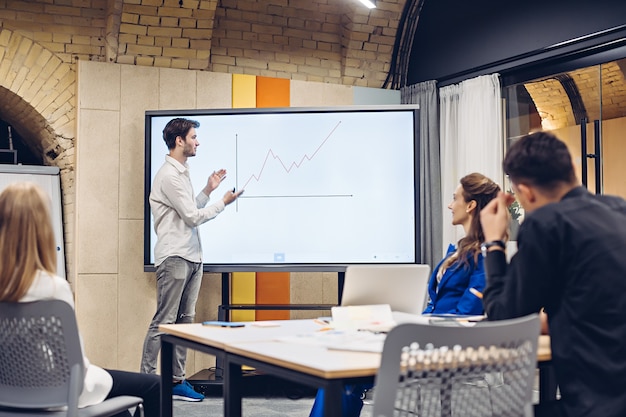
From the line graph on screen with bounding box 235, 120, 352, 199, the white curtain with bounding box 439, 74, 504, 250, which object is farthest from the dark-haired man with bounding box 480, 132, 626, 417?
Result: the white curtain with bounding box 439, 74, 504, 250

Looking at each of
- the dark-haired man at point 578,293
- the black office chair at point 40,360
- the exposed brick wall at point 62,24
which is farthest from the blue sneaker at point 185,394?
the dark-haired man at point 578,293

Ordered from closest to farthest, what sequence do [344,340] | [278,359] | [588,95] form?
[278,359], [344,340], [588,95]

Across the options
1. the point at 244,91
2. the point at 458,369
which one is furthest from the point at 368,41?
the point at 458,369

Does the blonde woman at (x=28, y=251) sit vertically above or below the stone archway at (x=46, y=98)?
below

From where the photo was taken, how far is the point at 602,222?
6.57ft

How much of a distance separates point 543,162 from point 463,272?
1.24 m

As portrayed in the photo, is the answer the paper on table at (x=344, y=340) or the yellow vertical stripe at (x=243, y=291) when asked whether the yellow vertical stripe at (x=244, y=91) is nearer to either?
the yellow vertical stripe at (x=243, y=291)

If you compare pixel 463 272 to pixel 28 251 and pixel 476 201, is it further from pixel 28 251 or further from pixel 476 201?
pixel 28 251

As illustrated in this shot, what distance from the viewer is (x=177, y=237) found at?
5141 millimetres

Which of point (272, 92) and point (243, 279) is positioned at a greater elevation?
point (272, 92)

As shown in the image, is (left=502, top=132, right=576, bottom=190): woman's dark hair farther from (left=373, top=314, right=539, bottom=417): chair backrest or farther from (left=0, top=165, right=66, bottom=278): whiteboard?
(left=0, top=165, right=66, bottom=278): whiteboard

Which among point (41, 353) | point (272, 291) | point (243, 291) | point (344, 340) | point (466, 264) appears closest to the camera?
point (344, 340)

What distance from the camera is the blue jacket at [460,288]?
3.19 meters

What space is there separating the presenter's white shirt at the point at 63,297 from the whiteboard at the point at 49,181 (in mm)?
3366
